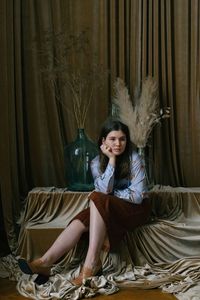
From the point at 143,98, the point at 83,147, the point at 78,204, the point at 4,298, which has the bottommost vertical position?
the point at 4,298

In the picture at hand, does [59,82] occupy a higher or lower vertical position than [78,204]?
higher

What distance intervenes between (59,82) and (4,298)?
1.70 m

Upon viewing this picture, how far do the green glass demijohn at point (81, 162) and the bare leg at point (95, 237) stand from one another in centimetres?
55

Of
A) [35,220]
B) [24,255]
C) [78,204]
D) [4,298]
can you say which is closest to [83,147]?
[78,204]

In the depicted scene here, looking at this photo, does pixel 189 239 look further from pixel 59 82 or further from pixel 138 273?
pixel 59 82

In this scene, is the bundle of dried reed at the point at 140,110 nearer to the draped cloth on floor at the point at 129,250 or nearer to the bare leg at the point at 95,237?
the draped cloth on floor at the point at 129,250

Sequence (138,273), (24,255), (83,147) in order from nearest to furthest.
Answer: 1. (138,273)
2. (24,255)
3. (83,147)

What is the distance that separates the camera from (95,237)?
2672 mm

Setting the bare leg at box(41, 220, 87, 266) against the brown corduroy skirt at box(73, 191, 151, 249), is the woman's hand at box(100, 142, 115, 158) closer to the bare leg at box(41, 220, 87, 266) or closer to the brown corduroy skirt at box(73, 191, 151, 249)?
the brown corduroy skirt at box(73, 191, 151, 249)

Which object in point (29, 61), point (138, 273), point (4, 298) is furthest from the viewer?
point (29, 61)

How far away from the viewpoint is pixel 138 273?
9.14ft

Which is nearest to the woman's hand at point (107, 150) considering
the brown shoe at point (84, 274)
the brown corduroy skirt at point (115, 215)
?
the brown corduroy skirt at point (115, 215)

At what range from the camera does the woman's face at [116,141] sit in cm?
289

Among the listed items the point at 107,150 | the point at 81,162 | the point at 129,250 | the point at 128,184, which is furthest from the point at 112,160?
the point at 129,250
